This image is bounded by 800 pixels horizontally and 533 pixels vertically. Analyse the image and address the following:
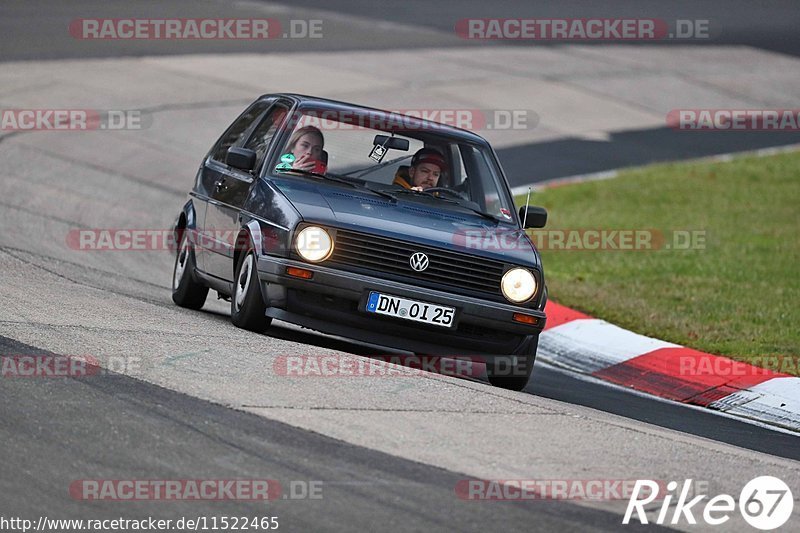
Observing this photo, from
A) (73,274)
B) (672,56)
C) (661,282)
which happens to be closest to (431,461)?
(73,274)

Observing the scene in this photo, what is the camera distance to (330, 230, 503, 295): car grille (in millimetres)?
8164

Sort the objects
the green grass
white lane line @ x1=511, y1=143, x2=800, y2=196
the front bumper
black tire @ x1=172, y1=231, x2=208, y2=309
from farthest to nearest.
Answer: white lane line @ x1=511, y1=143, x2=800, y2=196, the green grass, black tire @ x1=172, y1=231, x2=208, y2=309, the front bumper


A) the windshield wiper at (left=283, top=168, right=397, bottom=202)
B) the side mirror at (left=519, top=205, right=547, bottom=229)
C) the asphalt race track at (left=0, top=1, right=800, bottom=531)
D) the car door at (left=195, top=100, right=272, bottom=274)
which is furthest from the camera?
the car door at (left=195, top=100, right=272, bottom=274)

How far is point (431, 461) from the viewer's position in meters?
6.10

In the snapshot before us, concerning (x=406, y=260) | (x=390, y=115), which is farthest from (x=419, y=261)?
(x=390, y=115)

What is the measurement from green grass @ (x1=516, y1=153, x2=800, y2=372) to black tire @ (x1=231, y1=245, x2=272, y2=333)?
3.78m

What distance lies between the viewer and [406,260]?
8.20m

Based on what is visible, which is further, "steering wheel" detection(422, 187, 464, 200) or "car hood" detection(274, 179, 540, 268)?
"steering wheel" detection(422, 187, 464, 200)

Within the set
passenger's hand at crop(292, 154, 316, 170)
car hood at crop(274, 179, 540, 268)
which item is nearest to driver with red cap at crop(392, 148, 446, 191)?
car hood at crop(274, 179, 540, 268)

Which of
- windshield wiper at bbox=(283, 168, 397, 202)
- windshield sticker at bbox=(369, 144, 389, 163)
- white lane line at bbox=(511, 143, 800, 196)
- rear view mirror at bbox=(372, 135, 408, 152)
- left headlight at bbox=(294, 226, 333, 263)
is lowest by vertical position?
white lane line at bbox=(511, 143, 800, 196)

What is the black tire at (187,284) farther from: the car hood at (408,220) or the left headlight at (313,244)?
the left headlight at (313,244)

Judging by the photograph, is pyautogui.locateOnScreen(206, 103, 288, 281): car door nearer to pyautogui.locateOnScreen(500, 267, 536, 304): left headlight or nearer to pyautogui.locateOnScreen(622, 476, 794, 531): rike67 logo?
pyautogui.locateOnScreen(500, 267, 536, 304): left headlight

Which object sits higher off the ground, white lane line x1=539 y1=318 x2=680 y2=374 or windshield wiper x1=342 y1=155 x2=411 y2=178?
windshield wiper x1=342 y1=155 x2=411 y2=178

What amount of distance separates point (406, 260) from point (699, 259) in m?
6.56
